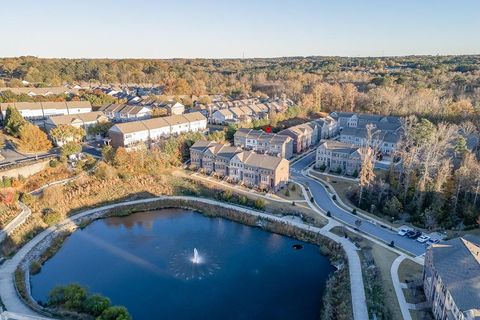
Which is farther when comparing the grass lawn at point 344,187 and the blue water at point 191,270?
the grass lawn at point 344,187

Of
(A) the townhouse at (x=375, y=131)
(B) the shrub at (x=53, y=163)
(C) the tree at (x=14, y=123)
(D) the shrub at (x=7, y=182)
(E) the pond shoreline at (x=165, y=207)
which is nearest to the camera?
(E) the pond shoreline at (x=165, y=207)

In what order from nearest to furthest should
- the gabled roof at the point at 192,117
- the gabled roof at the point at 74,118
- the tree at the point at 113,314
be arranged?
the tree at the point at 113,314
the gabled roof at the point at 74,118
the gabled roof at the point at 192,117

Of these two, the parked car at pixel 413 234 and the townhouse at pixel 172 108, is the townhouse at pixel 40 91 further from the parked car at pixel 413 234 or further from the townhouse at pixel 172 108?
the parked car at pixel 413 234

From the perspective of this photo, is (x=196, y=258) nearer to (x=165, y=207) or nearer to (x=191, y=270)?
(x=191, y=270)

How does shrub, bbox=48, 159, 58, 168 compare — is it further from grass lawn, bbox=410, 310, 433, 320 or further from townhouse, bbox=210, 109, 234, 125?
grass lawn, bbox=410, 310, 433, 320

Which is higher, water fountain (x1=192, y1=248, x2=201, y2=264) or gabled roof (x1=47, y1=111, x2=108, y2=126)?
gabled roof (x1=47, y1=111, x2=108, y2=126)

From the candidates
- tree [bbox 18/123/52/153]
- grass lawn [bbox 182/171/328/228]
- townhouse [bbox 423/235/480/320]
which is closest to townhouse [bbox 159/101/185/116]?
tree [bbox 18/123/52/153]

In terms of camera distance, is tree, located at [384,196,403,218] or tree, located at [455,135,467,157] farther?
tree, located at [455,135,467,157]

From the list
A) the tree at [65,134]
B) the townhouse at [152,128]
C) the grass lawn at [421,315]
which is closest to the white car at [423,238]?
the grass lawn at [421,315]
